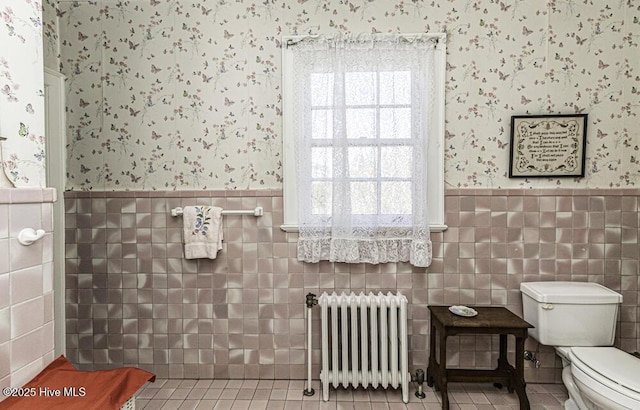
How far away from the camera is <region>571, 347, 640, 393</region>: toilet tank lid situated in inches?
66.6

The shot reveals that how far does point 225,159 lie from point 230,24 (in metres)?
0.84

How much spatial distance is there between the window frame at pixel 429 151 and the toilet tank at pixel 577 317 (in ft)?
2.36

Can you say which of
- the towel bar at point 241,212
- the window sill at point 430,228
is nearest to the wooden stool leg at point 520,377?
the window sill at point 430,228

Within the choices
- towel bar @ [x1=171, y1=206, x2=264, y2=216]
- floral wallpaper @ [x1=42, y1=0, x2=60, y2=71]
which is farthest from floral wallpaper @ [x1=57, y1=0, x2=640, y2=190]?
towel bar @ [x1=171, y1=206, x2=264, y2=216]

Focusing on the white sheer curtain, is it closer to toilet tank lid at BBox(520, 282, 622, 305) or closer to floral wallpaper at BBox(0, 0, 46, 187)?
toilet tank lid at BBox(520, 282, 622, 305)

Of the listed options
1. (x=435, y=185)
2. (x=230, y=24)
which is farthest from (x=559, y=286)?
(x=230, y=24)

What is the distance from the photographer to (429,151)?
7.95 ft

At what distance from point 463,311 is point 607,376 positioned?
0.69m

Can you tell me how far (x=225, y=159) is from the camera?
2.47 metres

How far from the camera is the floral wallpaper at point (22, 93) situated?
1362 mm

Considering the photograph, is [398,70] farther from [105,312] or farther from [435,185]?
[105,312]

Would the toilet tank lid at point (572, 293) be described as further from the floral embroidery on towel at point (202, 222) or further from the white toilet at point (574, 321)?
the floral embroidery on towel at point (202, 222)

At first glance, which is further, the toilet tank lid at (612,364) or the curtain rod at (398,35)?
the curtain rod at (398,35)

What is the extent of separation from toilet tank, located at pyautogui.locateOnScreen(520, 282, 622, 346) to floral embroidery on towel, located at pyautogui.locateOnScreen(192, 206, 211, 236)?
1.98 metres
